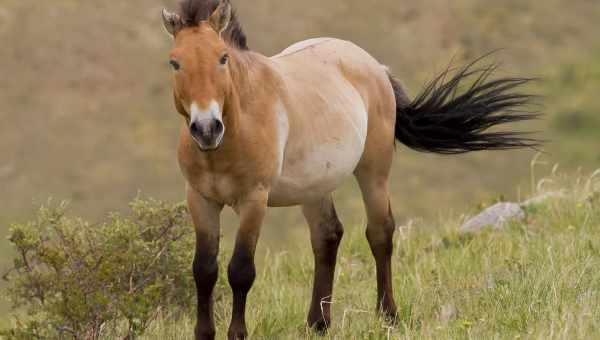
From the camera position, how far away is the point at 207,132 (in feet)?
14.8

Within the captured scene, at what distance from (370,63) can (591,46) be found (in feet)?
94.4

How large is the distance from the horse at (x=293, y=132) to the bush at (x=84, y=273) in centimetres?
57

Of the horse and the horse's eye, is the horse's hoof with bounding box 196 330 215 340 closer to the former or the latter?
the horse

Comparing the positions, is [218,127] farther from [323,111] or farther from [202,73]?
[323,111]

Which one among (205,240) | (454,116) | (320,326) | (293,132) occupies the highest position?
(454,116)

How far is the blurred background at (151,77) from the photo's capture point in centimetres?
2536

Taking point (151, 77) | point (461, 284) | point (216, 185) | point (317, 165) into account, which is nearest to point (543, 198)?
point (461, 284)

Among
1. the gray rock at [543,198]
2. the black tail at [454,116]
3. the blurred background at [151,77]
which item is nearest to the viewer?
the black tail at [454,116]

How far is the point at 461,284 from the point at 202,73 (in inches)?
105

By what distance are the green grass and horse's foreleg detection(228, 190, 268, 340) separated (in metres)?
0.53

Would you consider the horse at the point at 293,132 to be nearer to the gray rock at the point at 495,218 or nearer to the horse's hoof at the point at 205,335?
the horse's hoof at the point at 205,335

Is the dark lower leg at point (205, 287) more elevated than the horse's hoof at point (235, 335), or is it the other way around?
the dark lower leg at point (205, 287)

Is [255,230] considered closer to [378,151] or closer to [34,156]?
[378,151]

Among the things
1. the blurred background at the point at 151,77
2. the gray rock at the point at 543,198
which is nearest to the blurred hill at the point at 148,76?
the blurred background at the point at 151,77
